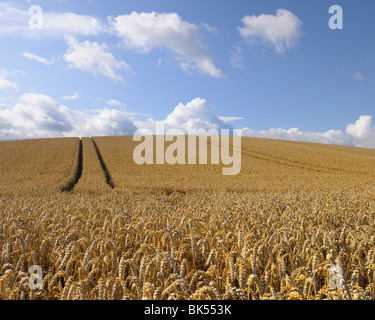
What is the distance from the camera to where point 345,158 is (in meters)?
40.5

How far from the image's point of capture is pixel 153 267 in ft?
9.00

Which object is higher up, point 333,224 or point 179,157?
point 179,157

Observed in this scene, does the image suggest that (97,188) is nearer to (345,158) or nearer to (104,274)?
(104,274)

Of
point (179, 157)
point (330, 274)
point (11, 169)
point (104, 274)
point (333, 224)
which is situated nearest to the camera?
point (330, 274)

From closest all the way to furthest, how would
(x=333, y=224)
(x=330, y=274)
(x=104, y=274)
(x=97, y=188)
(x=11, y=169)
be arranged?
(x=330, y=274) → (x=104, y=274) → (x=333, y=224) → (x=97, y=188) → (x=11, y=169)

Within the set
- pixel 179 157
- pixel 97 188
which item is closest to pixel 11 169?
pixel 97 188

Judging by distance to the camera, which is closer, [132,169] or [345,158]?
[132,169]

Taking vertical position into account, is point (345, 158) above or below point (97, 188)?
above
